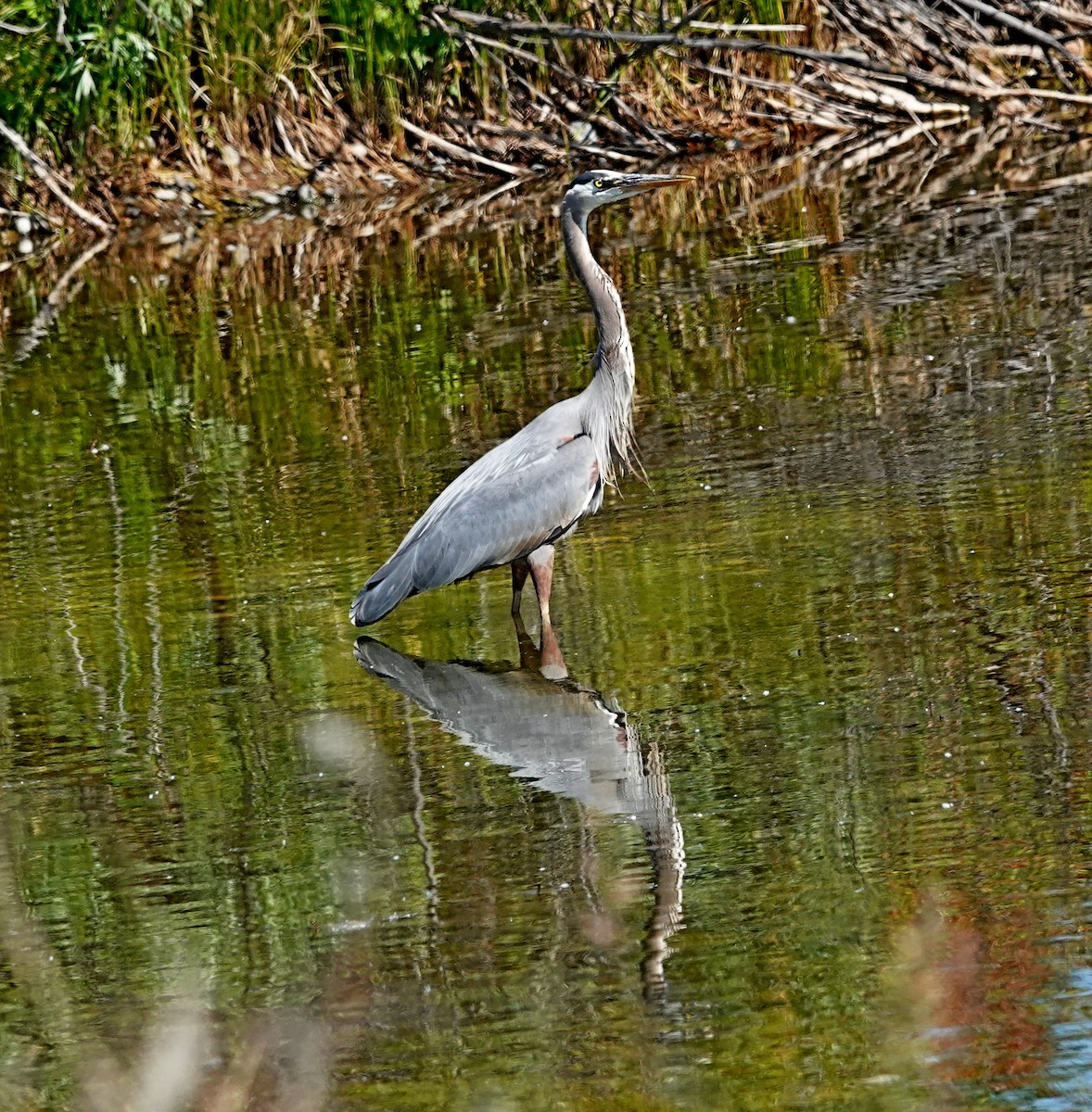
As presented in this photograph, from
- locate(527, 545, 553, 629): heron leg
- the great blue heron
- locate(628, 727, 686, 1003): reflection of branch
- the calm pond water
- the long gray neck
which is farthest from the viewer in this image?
the long gray neck

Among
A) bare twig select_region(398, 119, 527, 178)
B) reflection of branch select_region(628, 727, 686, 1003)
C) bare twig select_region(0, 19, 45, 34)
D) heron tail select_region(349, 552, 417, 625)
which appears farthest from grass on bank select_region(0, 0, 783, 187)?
reflection of branch select_region(628, 727, 686, 1003)

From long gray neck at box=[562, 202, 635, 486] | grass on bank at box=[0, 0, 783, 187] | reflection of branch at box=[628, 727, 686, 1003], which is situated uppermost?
grass on bank at box=[0, 0, 783, 187]

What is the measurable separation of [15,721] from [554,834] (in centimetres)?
213

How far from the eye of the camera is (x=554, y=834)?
511 cm

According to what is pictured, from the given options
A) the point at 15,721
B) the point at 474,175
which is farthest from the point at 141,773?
the point at 474,175

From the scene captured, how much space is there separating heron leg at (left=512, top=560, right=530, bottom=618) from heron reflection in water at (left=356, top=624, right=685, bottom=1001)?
20cm

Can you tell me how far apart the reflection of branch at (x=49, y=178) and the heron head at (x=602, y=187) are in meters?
9.83

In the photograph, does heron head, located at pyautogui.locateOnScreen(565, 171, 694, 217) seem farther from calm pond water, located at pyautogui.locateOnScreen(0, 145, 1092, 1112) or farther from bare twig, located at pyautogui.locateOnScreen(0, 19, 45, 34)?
bare twig, located at pyautogui.locateOnScreen(0, 19, 45, 34)

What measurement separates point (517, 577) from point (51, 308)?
8165mm

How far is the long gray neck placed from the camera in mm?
7246

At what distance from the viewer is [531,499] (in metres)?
6.88

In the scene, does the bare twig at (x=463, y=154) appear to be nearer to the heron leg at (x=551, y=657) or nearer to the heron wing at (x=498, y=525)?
the heron wing at (x=498, y=525)

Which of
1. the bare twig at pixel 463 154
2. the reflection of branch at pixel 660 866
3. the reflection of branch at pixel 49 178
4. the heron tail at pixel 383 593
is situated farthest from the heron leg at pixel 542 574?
the bare twig at pixel 463 154

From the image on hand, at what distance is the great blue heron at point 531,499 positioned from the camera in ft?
22.5
